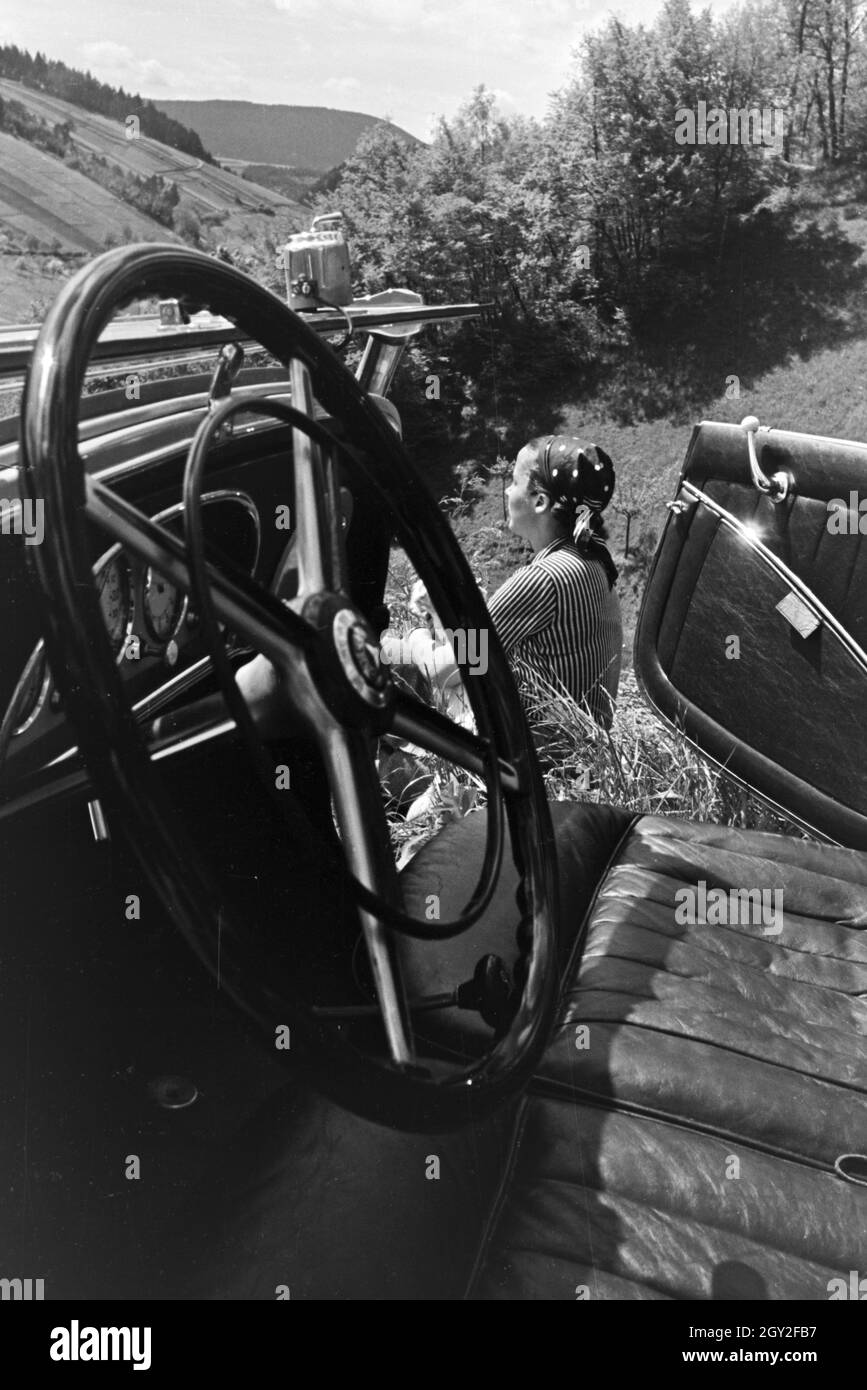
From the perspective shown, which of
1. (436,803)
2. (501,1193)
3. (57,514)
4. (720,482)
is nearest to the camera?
(57,514)

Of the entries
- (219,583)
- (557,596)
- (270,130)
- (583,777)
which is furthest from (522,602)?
(219,583)

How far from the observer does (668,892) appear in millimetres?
1843

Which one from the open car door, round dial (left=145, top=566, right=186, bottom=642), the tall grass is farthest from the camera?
the tall grass

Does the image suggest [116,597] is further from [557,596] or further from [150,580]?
[557,596]

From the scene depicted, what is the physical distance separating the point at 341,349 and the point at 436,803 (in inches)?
44.7

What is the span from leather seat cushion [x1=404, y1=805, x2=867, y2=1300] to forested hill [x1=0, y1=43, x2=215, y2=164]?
0.99 meters

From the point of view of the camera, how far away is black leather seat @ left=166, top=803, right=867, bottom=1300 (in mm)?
1265

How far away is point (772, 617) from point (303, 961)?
48.2 inches

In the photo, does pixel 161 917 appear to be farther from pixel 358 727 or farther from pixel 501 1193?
pixel 501 1193

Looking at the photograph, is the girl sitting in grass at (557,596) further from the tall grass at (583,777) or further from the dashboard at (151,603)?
the dashboard at (151,603)

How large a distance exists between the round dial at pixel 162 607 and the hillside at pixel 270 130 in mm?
629

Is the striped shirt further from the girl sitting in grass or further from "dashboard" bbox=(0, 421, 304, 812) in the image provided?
"dashboard" bbox=(0, 421, 304, 812)

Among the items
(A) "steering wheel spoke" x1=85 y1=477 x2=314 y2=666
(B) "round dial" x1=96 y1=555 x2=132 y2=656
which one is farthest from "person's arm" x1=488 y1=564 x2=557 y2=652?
(A) "steering wheel spoke" x1=85 y1=477 x2=314 y2=666

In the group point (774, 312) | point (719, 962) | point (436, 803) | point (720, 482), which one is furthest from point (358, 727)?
point (774, 312)
